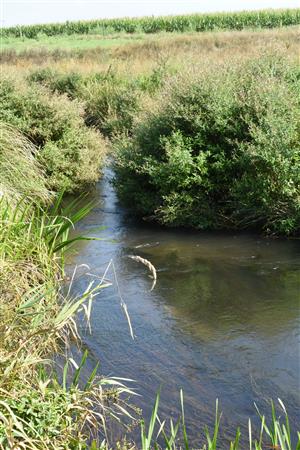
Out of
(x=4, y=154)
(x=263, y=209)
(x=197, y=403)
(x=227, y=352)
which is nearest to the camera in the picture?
(x=197, y=403)

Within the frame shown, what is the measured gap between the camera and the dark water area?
7.90 metres

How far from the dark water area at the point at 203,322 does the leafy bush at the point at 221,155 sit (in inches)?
24.3

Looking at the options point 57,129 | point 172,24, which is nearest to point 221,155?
point 57,129

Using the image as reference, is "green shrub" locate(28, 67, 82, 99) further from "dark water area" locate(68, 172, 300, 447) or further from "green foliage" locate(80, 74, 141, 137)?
"dark water area" locate(68, 172, 300, 447)

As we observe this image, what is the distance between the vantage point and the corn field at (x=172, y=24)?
6675 centimetres

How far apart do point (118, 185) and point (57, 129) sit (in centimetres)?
354

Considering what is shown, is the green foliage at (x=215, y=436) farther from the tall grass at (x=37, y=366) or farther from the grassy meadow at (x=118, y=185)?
the tall grass at (x=37, y=366)

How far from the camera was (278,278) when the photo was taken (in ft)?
39.1

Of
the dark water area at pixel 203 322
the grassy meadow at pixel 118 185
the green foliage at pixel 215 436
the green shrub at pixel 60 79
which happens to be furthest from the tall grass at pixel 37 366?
the green shrub at pixel 60 79

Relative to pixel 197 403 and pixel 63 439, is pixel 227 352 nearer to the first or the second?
pixel 197 403

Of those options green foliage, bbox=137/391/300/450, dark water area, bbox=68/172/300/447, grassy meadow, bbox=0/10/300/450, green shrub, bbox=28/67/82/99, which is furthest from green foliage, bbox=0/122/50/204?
green shrub, bbox=28/67/82/99

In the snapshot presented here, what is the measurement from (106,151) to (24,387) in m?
14.6

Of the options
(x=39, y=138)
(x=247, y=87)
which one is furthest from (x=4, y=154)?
(x=39, y=138)

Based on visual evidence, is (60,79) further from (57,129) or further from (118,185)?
(118,185)
